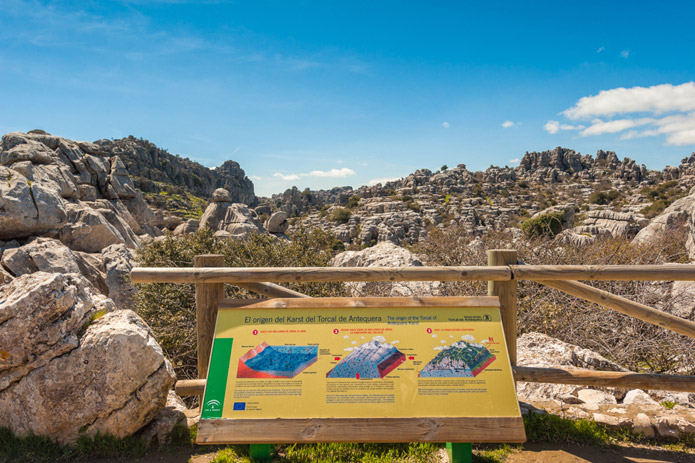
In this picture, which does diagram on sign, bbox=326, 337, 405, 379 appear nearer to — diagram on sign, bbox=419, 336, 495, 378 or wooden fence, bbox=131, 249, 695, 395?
diagram on sign, bbox=419, 336, 495, 378

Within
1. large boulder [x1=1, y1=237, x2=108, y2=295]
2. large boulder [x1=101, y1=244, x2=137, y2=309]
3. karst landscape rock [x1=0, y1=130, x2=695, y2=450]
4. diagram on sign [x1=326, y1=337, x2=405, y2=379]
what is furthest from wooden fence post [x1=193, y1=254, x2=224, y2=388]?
large boulder [x1=1, y1=237, x2=108, y2=295]

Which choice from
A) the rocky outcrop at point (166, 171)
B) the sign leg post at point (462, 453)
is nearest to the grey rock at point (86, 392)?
the sign leg post at point (462, 453)

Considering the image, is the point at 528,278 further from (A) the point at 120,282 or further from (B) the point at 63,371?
(A) the point at 120,282

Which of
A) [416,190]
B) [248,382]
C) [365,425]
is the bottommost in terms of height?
[365,425]

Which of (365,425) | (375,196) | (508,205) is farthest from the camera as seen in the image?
(375,196)

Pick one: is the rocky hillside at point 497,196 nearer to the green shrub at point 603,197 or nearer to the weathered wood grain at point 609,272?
the green shrub at point 603,197

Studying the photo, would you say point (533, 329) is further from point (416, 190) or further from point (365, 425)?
point (416, 190)

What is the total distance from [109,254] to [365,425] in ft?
34.5

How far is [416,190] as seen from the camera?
66.1 m

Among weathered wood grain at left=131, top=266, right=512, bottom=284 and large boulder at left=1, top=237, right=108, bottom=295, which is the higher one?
weathered wood grain at left=131, top=266, right=512, bottom=284

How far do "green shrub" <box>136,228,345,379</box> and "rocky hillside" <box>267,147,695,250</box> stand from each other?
572 inches

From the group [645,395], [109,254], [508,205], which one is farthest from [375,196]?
[645,395]

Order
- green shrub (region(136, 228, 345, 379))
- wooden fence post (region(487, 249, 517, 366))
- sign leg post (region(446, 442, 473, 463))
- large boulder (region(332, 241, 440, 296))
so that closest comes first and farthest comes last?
sign leg post (region(446, 442, 473, 463)) → wooden fence post (region(487, 249, 517, 366)) → green shrub (region(136, 228, 345, 379)) → large boulder (region(332, 241, 440, 296))

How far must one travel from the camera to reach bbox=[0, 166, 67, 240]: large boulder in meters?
10.0
